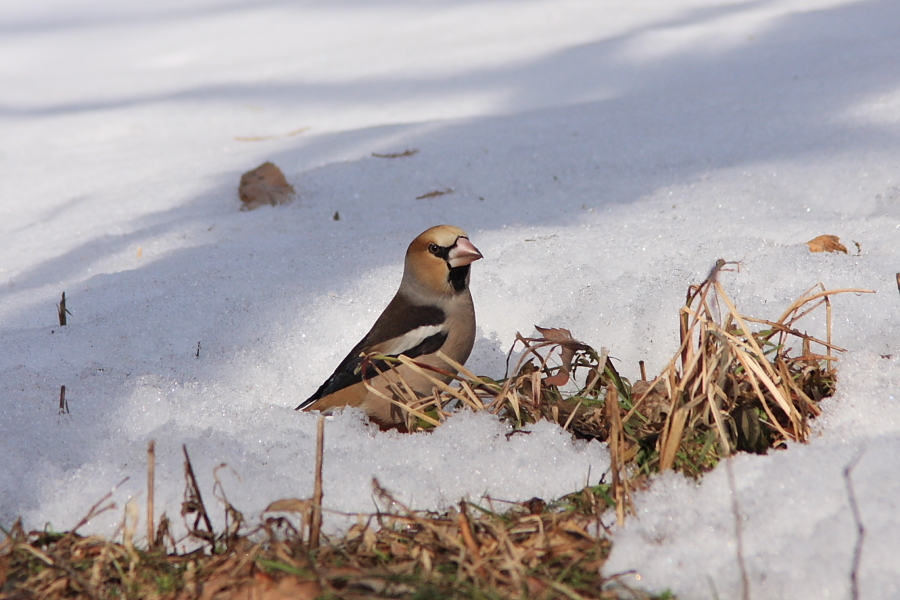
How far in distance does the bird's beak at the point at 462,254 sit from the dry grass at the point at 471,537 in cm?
95

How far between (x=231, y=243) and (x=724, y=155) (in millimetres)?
2808

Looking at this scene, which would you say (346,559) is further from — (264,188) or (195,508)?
(264,188)

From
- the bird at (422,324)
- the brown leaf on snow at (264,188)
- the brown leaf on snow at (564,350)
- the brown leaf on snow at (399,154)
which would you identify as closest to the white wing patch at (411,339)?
the bird at (422,324)

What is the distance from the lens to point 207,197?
5.10 meters

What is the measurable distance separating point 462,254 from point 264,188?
217 centimetres

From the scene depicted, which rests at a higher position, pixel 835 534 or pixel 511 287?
pixel 511 287

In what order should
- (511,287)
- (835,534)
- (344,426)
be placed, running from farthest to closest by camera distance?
(511,287)
(344,426)
(835,534)

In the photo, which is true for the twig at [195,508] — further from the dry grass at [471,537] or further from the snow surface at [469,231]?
the snow surface at [469,231]

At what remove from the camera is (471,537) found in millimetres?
1745

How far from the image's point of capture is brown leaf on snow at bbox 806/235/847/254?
3.29 m

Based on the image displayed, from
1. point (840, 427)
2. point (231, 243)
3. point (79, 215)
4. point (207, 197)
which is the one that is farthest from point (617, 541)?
point (79, 215)

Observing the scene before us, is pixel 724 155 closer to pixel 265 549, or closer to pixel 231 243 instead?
pixel 231 243

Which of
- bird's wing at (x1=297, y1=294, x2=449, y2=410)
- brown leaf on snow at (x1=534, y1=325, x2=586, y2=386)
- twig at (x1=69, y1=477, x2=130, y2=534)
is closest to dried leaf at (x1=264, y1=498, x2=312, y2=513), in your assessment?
twig at (x1=69, y1=477, x2=130, y2=534)

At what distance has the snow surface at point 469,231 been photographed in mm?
1972
